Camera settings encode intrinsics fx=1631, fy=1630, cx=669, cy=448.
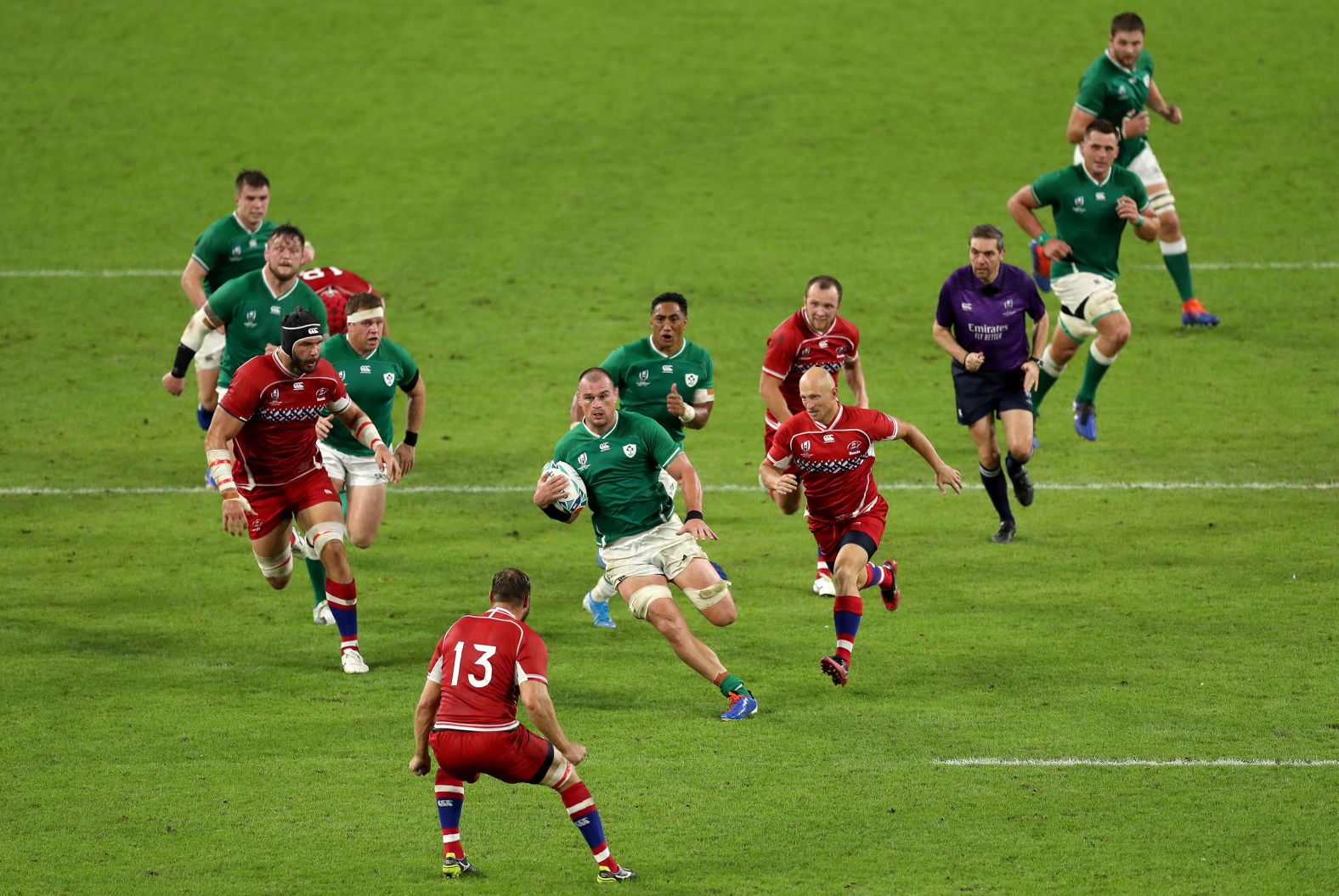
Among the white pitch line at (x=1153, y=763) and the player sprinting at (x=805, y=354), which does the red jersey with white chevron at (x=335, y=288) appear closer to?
the player sprinting at (x=805, y=354)

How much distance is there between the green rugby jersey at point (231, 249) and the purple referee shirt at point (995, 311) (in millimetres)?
6114

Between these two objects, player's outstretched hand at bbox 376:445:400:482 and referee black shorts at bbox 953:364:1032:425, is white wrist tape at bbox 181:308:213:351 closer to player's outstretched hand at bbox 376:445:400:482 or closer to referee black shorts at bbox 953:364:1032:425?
player's outstretched hand at bbox 376:445:400:482

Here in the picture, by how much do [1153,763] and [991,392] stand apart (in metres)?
4.97

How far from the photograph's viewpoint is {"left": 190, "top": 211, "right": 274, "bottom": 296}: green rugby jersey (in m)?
14.7

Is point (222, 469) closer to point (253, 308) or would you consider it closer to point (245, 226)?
point (253, 308)

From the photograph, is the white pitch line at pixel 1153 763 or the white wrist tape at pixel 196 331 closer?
the white pitch line at pixel 1153 763

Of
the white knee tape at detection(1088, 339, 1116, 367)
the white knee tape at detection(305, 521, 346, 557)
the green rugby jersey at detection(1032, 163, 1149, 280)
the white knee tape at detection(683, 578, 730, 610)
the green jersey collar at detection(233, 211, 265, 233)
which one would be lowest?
the white knee tape at detection(305, 521, 346, 557)

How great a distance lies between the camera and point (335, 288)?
608 inches

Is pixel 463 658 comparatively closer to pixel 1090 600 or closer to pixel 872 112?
pixel 1090 600

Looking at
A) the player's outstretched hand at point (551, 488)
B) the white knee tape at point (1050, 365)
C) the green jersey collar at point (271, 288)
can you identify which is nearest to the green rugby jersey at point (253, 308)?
the green jersey collar at point (271, 288)

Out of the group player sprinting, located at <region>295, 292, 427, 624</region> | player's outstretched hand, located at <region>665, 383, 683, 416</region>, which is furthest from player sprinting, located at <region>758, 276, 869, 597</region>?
player sprinting, located at <region>295, 292, 427, 624</region>

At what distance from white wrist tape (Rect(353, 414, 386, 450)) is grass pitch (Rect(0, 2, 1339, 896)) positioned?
1588 millimetres

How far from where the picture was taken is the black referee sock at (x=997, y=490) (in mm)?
14133

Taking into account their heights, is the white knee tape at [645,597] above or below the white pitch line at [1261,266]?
above
